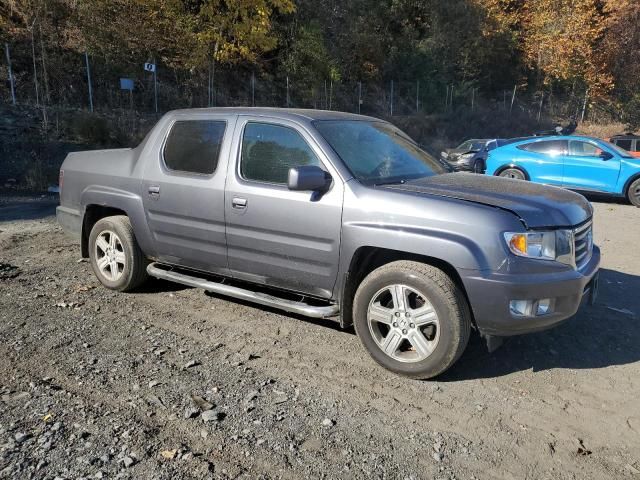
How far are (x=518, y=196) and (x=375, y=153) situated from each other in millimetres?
1168

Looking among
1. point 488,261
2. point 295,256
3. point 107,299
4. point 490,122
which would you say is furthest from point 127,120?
point 490,122

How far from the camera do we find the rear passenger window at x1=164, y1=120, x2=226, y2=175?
185 inches

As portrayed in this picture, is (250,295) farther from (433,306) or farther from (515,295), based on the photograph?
(515,295)

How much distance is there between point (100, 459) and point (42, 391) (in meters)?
0.95

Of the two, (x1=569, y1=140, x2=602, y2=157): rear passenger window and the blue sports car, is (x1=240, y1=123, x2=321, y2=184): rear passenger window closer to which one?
the blue sports car

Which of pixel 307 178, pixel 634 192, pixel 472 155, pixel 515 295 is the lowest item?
→ pixel 634 192

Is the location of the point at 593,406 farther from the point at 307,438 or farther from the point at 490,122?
the point at 490,122

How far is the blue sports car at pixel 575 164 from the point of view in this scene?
1218 centimetres

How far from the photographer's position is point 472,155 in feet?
57.4

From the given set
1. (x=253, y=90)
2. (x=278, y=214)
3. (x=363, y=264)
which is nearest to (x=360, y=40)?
(x=253, y=90)

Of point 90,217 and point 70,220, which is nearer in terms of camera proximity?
point 90,217

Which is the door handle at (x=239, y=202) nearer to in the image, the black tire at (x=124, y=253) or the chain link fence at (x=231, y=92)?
the black tire at (x=124, y=253)

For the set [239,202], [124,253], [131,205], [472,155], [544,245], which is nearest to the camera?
[544,245]

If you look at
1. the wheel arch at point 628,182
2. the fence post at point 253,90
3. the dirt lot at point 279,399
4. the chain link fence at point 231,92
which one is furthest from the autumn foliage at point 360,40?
the dirt lot at point 279,399
